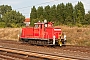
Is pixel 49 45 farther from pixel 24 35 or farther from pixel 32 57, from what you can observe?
pixel 32 57

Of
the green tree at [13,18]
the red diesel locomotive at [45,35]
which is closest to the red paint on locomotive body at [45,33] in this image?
the red diesel locomotive at [45,35]

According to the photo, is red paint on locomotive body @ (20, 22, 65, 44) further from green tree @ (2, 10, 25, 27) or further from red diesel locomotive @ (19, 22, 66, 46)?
green tree @ (2, 10, 25, 27)

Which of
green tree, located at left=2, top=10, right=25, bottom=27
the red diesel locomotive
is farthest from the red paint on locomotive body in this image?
green tree, located at left=2, top=10, right=25, bottom=27

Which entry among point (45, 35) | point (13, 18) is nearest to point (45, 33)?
point (45, 35)

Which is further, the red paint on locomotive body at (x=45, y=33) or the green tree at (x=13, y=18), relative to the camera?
the green tree at (x=13, y=18)

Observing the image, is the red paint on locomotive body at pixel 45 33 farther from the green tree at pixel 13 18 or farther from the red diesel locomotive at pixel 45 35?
the green tree at pixel 13 18

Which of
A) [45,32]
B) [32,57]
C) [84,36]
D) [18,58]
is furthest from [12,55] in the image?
[84,36]

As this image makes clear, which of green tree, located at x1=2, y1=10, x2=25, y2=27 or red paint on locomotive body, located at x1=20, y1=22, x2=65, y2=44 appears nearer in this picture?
red paint on locomotive body, located at x1=20, y1=22, x2=65, y2=44

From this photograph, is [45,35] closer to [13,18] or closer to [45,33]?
[45,33]

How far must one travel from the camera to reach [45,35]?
20.6m

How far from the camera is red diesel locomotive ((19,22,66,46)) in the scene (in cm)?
2015

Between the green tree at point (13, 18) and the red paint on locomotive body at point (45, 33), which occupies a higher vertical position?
the green tree at point (13, 18)

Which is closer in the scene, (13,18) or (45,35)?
(45,35)

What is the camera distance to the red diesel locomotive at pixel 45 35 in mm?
20145
